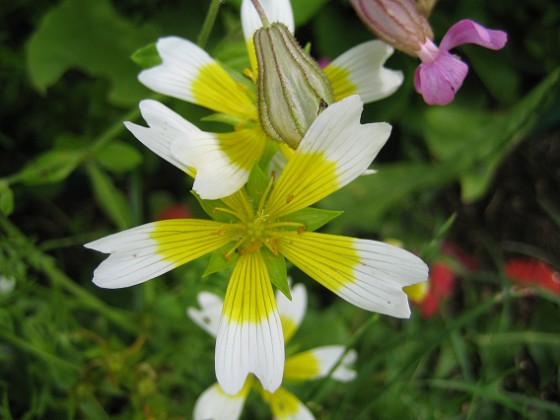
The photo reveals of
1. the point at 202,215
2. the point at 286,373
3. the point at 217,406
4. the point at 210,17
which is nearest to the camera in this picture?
the point at 210,17

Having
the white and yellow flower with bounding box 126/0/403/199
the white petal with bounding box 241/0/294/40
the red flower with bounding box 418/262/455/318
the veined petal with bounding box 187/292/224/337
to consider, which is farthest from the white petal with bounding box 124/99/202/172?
the red flower with bounding box 418/262/455/318

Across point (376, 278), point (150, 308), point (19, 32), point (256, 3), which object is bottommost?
point (150, 308)

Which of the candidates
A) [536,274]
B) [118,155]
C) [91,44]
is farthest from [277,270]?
[536,274]

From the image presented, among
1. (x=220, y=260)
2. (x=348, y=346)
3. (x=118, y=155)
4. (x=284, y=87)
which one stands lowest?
(x=348, y=346)

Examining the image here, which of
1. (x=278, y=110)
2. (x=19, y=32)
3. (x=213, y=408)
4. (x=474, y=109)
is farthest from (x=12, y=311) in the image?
(x=474, y=109)

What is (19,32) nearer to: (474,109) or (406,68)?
(406,68)

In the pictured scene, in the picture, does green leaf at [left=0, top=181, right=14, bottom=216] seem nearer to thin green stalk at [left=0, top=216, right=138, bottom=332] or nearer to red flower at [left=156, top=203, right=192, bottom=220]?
thin green stalk at [left=0, top=216, right=138, bottom=332]

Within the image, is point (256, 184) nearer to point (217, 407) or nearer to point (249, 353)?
point (249, 353)
